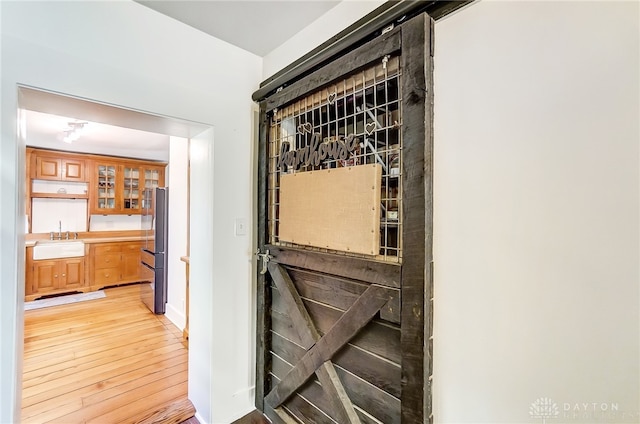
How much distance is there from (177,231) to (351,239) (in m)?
2.82

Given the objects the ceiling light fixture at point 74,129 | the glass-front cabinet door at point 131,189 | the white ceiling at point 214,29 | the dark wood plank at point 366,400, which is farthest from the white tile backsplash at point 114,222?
the dark wood plank at point 366,400

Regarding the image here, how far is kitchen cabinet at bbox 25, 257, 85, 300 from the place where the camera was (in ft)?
13.2

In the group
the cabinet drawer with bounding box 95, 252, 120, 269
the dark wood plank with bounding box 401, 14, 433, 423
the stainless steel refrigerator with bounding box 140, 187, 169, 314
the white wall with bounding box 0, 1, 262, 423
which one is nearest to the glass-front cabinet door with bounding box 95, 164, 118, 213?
the cabinet drawer with bounding box 95, 252, 120, 269

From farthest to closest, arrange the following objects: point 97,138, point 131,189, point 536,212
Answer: point 131,189 < point 97,138 < point 536,212

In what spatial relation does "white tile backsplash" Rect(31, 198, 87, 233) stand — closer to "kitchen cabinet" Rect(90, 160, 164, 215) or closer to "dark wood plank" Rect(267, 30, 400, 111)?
"kitchen cabinet" Rect(90, 160, 164, 215)

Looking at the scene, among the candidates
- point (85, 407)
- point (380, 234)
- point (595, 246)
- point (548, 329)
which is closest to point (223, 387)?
point (85, 407)

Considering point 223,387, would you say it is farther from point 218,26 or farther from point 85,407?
point 218,26

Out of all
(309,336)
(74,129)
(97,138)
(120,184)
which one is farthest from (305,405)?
(120,184)

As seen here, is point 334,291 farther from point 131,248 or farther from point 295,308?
point 131,248

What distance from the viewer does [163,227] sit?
140 inches

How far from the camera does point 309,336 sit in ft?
4.98

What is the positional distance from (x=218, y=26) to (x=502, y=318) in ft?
6.83

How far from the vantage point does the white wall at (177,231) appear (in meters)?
3.18

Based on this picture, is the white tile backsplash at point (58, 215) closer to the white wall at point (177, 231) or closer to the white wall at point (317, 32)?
the white wall at point (177, 231)
